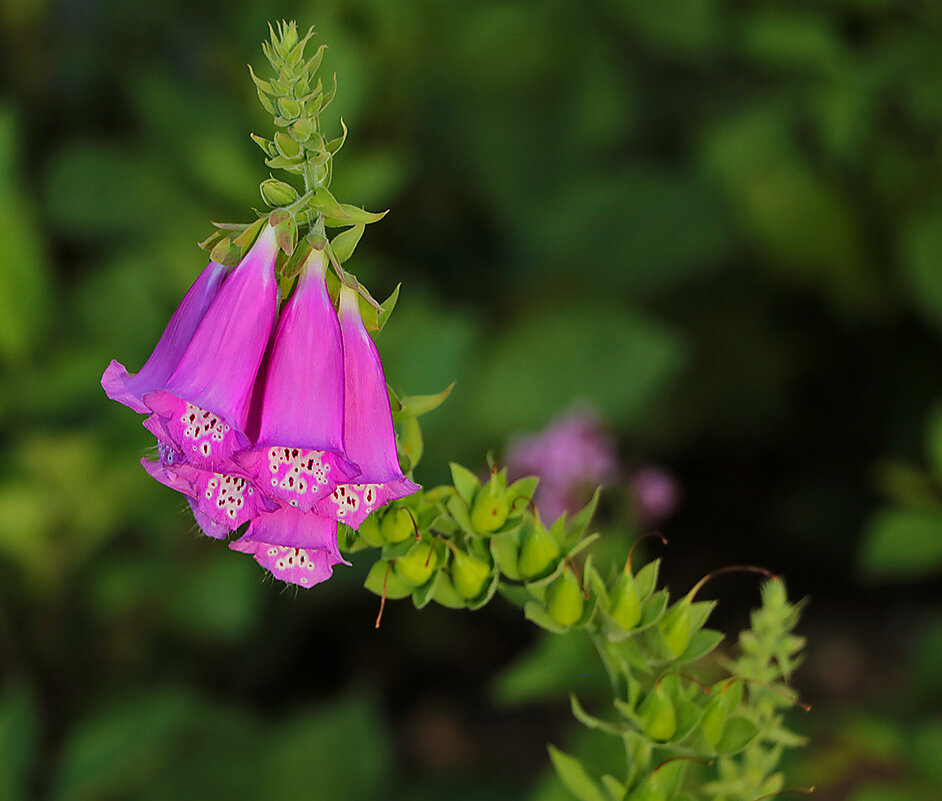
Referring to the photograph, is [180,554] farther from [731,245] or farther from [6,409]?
[731,245]

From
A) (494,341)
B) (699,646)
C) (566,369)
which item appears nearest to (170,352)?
(699,646)

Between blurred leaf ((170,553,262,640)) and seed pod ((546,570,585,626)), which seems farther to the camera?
blurred leaf ((170,553,262,640))

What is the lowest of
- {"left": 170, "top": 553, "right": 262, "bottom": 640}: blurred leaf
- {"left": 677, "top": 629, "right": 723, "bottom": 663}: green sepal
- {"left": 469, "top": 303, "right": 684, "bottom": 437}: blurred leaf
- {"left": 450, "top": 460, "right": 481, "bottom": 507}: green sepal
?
{"left": 677, "top": 629, "right": 723, "bottom": 663}: green sepal

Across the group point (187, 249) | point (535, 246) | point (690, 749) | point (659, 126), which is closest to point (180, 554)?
point (187, 249)

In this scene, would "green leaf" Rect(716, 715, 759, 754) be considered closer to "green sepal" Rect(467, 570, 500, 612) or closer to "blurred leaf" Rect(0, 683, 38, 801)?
"green sepal" Rect(467, 570, 500, 612)

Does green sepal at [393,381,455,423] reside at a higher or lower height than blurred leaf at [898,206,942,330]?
lower

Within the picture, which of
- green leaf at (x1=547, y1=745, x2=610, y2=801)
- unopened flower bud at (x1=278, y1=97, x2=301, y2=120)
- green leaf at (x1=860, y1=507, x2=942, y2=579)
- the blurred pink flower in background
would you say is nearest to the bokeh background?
green leaf at (x1=860, y1=507, x2=942, y2=579)
